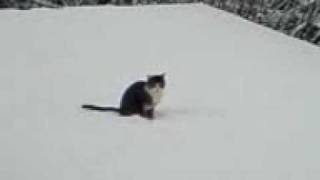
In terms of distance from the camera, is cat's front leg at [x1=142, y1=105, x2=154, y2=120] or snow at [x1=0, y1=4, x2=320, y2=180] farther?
cat's front leg at [x1=142, y1=105, x2=154, y2=120]

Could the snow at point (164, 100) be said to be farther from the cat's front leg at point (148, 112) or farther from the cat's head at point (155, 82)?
the cat's head at point (155, 82)

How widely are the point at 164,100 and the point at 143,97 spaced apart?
0.37 meters

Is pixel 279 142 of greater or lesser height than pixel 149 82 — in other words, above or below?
below

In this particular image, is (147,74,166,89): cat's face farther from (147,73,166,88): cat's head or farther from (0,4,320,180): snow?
(0,4,320,180): snow

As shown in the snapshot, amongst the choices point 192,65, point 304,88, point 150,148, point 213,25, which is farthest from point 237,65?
point 150,148

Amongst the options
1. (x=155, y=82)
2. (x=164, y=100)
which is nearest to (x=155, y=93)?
(x=155, y=82)

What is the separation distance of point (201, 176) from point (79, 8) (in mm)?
2846

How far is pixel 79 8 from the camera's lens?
493 cm

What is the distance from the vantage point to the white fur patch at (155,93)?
2.74 meters

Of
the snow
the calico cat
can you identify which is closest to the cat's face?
the calico cat

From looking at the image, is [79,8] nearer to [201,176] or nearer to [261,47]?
[261,47]

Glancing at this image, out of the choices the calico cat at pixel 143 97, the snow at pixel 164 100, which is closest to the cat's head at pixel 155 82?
the calico cat at pixel 143 97

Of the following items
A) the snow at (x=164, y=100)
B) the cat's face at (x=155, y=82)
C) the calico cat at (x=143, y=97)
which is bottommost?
the snow at (x=164, y=100)

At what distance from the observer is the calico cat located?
2742 mm
